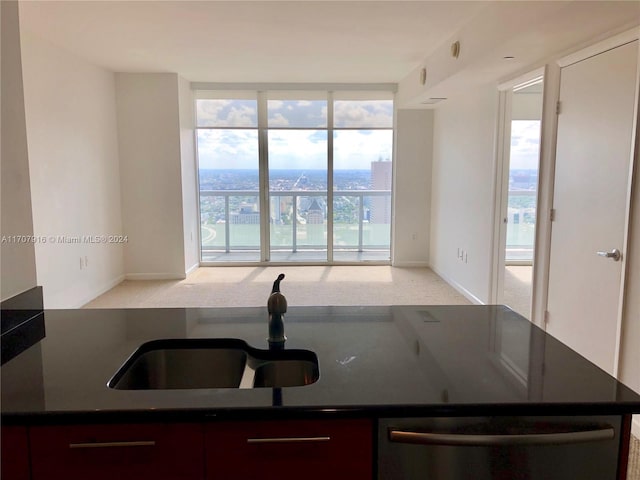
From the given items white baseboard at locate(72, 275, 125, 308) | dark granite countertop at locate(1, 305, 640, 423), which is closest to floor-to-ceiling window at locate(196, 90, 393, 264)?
white baseboard at locate(72, 275, 125, 308)

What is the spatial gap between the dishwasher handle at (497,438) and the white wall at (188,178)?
5.29 meters

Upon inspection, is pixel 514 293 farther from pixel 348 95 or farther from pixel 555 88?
pixel 348 95

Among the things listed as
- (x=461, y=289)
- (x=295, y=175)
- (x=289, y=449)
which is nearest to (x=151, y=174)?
(x=295, y=175)

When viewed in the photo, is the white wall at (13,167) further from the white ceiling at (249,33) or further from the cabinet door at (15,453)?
the white ceiling at (249,33)

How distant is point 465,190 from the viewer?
511cm

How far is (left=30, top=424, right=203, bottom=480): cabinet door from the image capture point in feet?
3.24

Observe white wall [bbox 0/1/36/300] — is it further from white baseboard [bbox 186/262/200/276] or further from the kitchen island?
white baseboard [bbox 186/262/200/276]

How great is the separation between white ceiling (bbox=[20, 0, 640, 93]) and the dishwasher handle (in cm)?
212

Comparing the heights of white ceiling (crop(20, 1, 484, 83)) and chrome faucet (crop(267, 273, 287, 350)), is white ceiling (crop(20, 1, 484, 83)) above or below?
above

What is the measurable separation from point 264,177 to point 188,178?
106cm

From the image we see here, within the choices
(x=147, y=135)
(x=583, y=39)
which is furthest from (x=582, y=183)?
(x=147, y=135)

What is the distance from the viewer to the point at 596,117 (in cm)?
280

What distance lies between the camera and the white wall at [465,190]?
14.6 ft

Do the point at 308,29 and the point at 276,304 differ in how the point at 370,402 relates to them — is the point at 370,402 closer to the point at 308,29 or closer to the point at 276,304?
the point at 276,304
